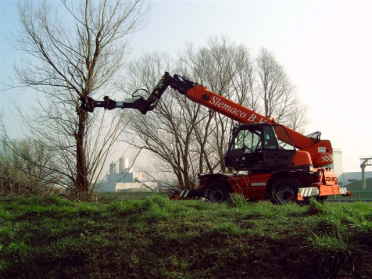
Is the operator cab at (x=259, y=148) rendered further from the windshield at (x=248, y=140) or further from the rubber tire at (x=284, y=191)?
the rubber tire at (x=284, y=191)

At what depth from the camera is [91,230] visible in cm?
734

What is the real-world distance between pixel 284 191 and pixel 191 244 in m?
6.66

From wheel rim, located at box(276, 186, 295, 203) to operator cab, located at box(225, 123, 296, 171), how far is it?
82cm

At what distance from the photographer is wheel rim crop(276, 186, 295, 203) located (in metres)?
11.8

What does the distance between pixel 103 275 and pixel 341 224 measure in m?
3.50

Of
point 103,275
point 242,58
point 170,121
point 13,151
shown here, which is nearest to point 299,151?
point 103,275

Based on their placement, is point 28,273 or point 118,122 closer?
point 28,273

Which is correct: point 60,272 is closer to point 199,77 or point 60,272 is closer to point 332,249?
point 332,249

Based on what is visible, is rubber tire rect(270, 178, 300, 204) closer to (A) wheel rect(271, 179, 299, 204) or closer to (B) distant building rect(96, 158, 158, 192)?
(A) wheel rect(271, 179, 299, 204)

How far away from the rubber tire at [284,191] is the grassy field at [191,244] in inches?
149

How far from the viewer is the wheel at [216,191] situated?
12.9m

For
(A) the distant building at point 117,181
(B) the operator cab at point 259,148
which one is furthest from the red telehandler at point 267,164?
(A) the distant building at point 117,181

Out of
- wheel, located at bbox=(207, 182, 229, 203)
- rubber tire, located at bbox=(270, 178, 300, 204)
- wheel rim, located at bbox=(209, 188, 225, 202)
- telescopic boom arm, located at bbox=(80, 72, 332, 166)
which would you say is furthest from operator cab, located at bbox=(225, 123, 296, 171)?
wheel rim, located at bbox=(209, 188, 225, 202)

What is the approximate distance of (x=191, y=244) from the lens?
6027mm
